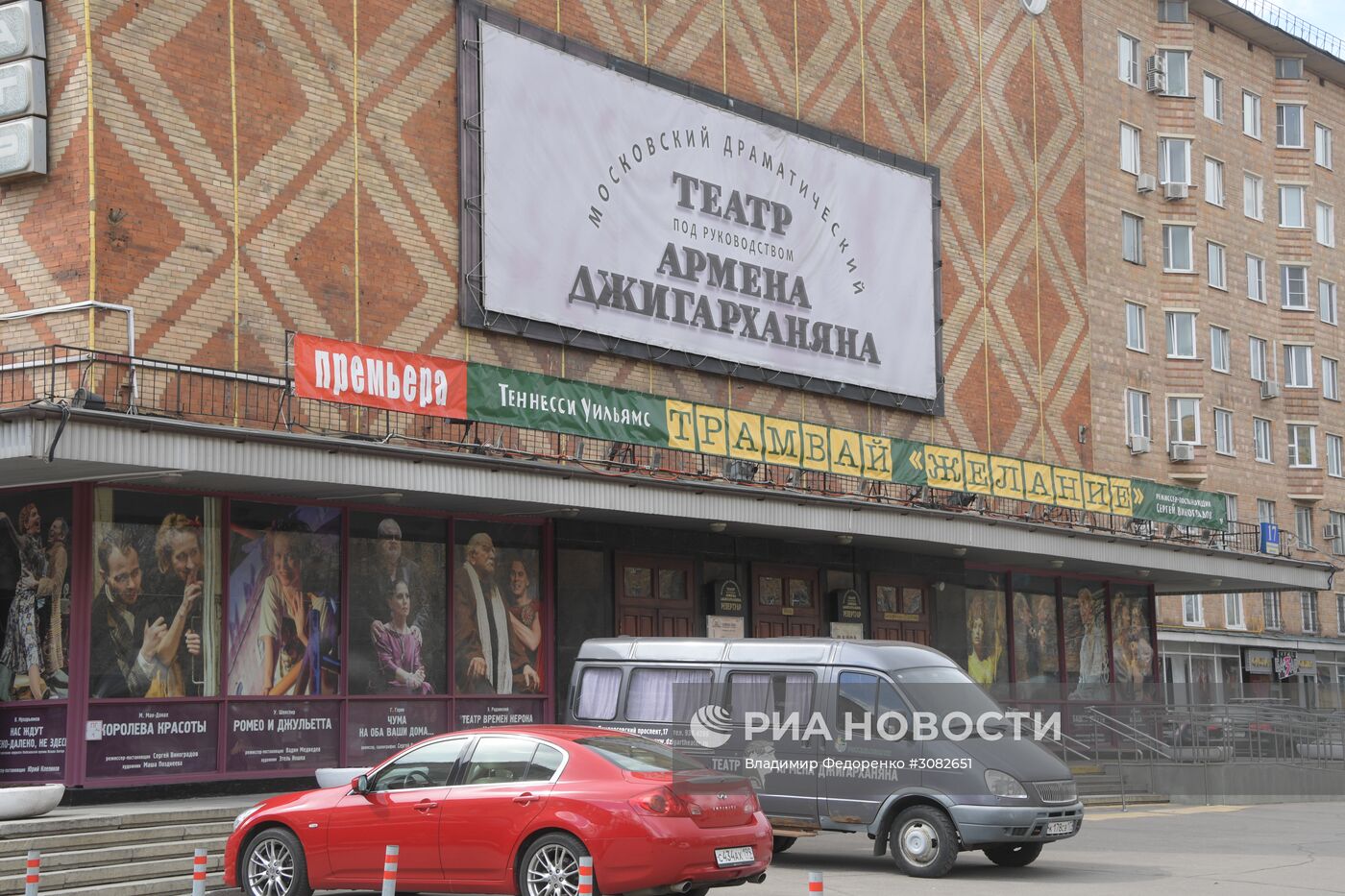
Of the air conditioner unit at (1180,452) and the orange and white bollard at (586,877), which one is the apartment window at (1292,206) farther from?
the orange and white bollard at (586,877)

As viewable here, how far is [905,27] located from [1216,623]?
22996mm

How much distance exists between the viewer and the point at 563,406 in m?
25.0

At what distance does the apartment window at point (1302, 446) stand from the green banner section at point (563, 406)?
34479mm

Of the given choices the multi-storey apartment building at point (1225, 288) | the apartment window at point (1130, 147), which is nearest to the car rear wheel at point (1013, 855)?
the multi-storey apartment building at point (1225, 288)

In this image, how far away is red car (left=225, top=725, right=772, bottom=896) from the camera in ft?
44.3

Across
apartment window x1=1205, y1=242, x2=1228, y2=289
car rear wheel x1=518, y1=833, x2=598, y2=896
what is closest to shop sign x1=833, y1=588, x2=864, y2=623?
car rear wheel x1=518, y1=833, x2=598, y2=896

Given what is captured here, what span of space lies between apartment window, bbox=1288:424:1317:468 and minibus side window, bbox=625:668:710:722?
3985 centimetres

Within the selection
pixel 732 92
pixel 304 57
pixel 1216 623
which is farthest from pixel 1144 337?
pixel 304 57

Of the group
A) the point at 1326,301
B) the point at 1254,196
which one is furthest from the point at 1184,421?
the point at 1326,301

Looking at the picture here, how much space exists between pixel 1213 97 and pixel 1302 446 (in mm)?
11503

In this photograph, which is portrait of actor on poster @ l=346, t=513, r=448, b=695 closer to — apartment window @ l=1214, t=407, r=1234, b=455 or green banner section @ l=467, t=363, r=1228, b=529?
green banner section @ l=467, t=363, r=1228, b=529

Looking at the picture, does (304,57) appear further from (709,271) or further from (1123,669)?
(1123,669)

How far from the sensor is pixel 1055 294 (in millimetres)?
40719

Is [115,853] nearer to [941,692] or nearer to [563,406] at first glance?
[941,692]
